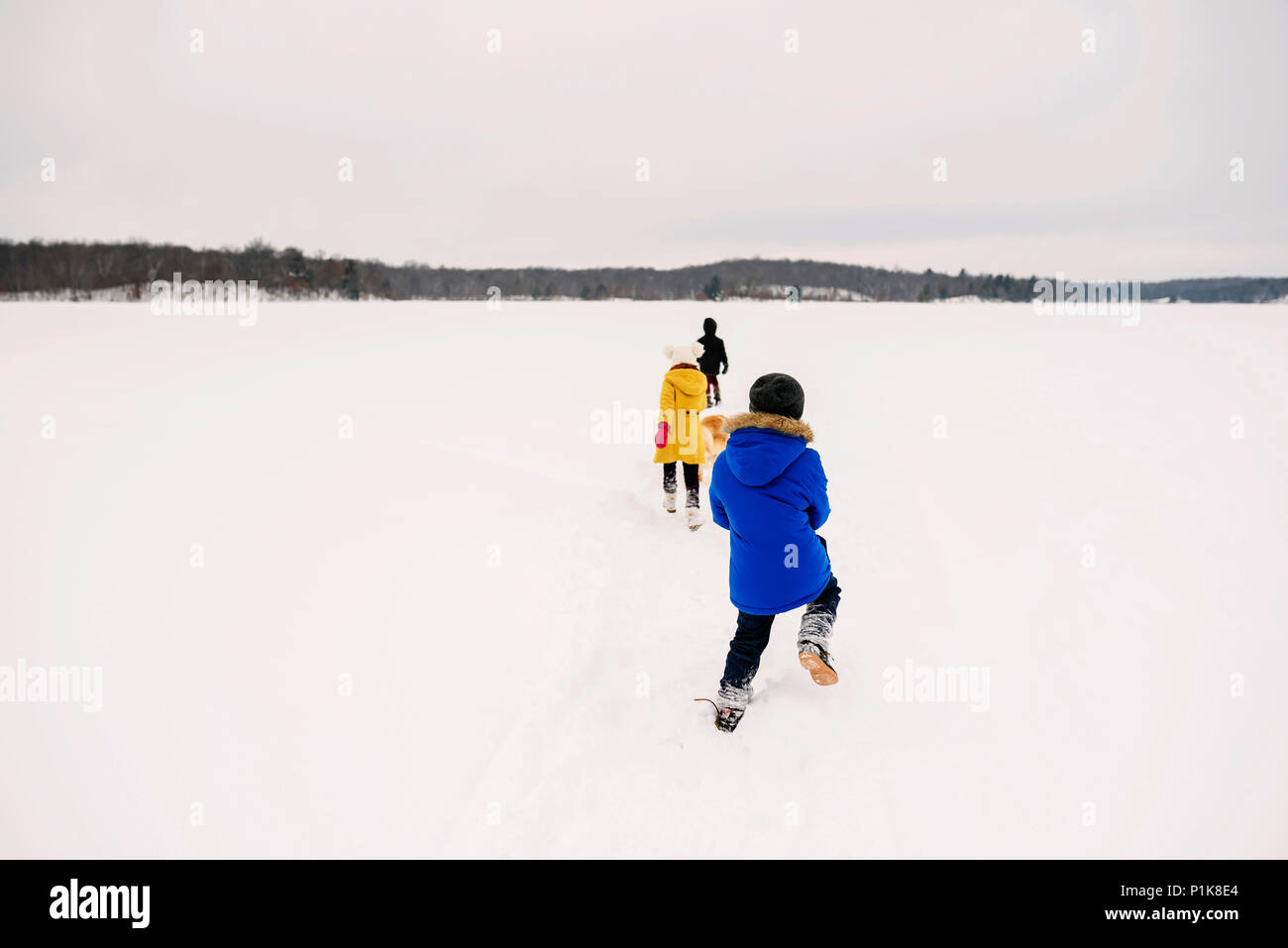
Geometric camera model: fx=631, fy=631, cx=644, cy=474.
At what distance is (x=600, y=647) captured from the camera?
4.55 m

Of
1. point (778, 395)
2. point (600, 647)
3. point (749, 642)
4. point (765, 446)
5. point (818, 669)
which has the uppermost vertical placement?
point (778, 395)

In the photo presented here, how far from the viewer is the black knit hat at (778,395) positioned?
3209 mm

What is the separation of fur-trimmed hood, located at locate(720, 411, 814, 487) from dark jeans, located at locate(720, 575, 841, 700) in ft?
2.71

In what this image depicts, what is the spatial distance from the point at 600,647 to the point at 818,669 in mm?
1683

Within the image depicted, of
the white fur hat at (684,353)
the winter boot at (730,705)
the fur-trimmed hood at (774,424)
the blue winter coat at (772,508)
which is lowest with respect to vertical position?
the winter boot at (730,705)

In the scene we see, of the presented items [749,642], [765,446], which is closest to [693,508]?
[749,642]

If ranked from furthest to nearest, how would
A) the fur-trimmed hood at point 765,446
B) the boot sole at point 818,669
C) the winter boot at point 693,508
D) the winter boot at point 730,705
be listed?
1. the winter boot at point 693,508
2. the winter boot at point 730,705
3. the boot sole at point 818,669
4. the fur-trimmed hood at point 765,446

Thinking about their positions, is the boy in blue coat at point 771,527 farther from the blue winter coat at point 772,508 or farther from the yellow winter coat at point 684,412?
the yellow winter coat at point 684,412

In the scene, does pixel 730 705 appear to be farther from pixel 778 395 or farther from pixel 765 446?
pixel 778 395

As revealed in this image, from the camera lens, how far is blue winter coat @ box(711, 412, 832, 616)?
3.18 metres

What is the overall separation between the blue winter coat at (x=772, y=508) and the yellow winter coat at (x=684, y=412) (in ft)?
9.26

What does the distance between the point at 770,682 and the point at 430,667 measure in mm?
2222

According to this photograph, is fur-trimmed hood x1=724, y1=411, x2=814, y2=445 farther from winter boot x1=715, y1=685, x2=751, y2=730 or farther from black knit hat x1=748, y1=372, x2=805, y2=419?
winter boot x1=715, y1=685, x2=751, y2=730

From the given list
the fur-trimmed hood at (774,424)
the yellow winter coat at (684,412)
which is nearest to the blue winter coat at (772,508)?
the fur-trimmed hood at (774,424)
